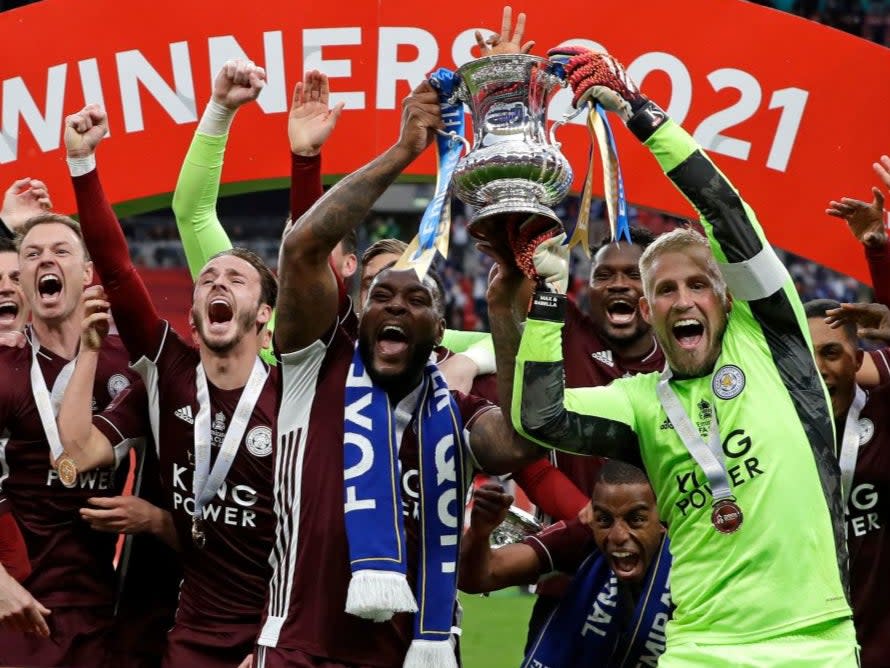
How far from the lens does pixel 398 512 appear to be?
3.89 meters

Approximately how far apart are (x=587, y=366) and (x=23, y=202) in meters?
2.29

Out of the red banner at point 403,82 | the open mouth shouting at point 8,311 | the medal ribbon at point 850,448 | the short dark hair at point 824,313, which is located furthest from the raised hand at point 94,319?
the medal ribbon at point 850,448

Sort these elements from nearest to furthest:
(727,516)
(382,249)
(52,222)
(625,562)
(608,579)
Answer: (727,516)
(625,562)
(608,579)
(382,249)
(52,222)

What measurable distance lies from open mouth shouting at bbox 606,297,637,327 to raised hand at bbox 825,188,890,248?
75cm

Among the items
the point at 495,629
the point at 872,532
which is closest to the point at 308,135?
the point at 872,532

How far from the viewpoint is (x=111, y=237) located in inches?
186

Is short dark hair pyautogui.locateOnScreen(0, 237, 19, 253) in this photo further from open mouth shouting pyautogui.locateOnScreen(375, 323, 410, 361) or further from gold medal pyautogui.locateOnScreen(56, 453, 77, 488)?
open mouth shouting pyautogui.locateOnScreen(375, 323, 410, 361)

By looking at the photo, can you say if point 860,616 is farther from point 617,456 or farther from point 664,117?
point 664,117

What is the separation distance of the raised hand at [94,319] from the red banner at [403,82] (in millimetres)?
1007

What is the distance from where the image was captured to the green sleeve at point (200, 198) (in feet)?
16.9

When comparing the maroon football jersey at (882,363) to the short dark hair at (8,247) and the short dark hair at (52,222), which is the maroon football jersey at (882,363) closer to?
the short dark hair at (52,222)

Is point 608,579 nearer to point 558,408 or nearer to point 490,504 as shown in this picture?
point 490,504

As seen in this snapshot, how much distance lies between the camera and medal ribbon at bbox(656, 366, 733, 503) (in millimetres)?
3596

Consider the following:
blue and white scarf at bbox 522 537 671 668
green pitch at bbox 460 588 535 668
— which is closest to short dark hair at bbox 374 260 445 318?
blue and white scarf at bbox 522 537 671 668
